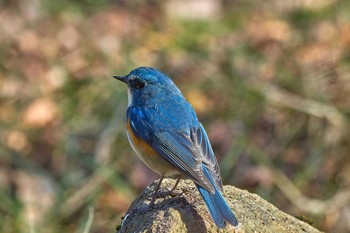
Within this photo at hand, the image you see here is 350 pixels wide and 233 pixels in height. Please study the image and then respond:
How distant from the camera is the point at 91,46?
9.45m

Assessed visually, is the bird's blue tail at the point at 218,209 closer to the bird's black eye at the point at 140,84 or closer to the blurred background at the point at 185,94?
the bird's black eye at the point at 140,84

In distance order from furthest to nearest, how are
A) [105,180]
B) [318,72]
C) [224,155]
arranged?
[318,72], [224,155], [105,180]

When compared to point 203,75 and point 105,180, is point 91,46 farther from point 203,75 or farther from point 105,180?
point 105,180

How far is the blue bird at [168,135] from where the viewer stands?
4.40 metres

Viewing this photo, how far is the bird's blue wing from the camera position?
447 cm

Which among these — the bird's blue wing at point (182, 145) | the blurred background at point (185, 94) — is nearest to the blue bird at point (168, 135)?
the bird's blue wing at point (182, 145)

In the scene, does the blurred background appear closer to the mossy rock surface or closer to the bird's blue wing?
the bird's blue wing

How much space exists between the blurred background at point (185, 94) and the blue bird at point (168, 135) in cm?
182

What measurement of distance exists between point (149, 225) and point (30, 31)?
6337mm

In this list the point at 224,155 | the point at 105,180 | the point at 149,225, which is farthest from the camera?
the point at 224,155

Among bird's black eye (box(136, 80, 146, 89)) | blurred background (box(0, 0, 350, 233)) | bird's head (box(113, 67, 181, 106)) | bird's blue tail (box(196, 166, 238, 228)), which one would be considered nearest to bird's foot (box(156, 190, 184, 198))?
bird's blue tail (box(196, 166, 238, 228))

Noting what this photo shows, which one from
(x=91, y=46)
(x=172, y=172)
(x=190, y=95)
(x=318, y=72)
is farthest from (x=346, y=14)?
(x=172, y=172)

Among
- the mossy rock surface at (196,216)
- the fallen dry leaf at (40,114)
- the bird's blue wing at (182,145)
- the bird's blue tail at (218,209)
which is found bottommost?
the fallen dry leaf at (40,114)

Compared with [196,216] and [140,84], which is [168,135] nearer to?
[140,84]
